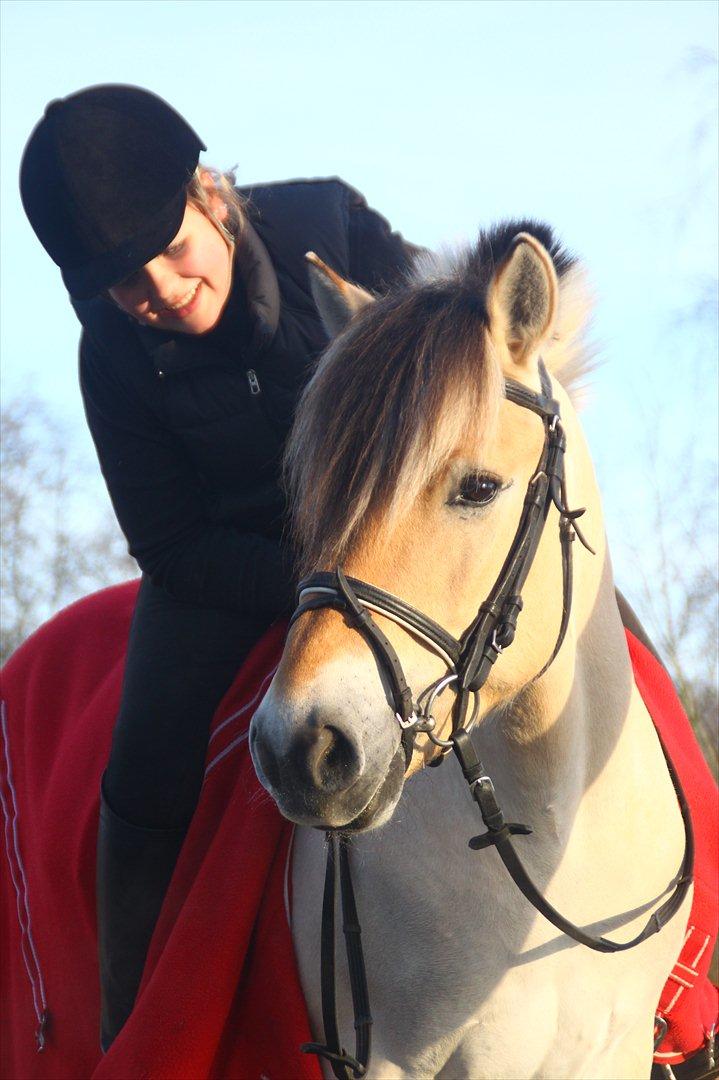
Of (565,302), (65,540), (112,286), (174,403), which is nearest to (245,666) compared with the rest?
(174,403)

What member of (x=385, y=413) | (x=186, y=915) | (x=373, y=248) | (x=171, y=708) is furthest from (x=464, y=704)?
(x=373, y=248)

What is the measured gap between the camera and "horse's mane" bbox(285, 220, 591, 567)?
2357mm

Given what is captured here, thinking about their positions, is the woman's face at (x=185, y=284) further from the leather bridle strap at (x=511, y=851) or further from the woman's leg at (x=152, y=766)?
the leather bridle strap at (x=511, y=851)

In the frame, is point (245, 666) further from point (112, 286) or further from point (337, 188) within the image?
point (337, 188)

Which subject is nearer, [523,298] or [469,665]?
[469,665]

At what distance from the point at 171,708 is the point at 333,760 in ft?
5.00

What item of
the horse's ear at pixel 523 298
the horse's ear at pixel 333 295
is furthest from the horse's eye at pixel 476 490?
the horse's ear at pixel 333 295

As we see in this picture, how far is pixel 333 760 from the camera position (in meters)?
2.19

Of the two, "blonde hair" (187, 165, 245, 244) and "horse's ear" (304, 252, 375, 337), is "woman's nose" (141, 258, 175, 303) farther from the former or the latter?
"horse's ear" (304, 252, 375, 337)

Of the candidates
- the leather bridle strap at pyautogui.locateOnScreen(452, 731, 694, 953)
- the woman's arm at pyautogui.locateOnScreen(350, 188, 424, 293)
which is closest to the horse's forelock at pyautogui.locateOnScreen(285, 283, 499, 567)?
the leather bridle strap at pyautogui.locateOnScreen(452, 731, 694, 953)

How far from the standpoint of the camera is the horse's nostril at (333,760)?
215 centimetres

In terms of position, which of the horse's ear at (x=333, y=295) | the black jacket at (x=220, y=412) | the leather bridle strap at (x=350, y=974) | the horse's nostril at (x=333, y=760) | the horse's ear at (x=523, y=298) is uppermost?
the horse's ear at (x=523, y=298)

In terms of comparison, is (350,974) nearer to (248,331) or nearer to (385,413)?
(385,413)

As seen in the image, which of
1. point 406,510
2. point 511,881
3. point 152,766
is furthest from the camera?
point 152,766
